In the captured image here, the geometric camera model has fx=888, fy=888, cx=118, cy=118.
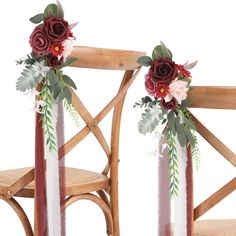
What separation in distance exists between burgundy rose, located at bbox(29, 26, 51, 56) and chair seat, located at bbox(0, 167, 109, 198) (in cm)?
66

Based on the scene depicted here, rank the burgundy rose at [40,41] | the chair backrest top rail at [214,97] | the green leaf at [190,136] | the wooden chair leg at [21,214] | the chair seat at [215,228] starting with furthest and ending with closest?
the wooden chair leg at [21,214], the burgundy rose at [40,41], the chair seat at [215,228], the green leaf at [190,136], the chair backrest top rail at [214,97]

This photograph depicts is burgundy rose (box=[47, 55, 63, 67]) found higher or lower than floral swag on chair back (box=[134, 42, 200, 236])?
higher

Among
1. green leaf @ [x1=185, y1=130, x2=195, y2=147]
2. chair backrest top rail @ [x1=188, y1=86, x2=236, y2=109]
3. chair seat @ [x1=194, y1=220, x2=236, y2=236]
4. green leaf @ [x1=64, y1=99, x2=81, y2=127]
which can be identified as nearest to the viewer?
chair backrest top rail @ [x1=188, y1=86, x2=236, y2=109]

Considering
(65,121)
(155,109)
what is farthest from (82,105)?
(155,109)

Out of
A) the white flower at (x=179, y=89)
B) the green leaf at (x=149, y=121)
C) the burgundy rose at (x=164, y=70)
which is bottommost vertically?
the green leaf at (x=149, y=121)

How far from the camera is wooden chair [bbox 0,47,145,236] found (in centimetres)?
389

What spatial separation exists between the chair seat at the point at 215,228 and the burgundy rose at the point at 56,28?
92 cm

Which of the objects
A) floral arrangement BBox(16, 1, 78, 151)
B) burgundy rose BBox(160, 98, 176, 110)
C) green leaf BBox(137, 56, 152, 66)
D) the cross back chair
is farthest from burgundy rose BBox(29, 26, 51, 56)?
the cross back chair

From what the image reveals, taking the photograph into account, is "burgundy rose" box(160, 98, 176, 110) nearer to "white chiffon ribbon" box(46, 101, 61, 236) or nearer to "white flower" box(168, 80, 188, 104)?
"white flower" box(168, 80, 188, 104)

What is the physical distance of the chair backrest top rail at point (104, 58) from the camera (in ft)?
12.5

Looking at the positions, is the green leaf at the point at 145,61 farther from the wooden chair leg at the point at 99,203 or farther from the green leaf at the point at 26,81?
the wooden chair leg at the point at 99,203

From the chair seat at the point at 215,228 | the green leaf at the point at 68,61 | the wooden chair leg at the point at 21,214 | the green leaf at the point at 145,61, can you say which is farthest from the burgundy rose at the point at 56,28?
the chair seat at the point at 215,228

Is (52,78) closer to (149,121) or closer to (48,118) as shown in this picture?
(48,118)

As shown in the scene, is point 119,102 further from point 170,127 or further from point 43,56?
point 170,127
